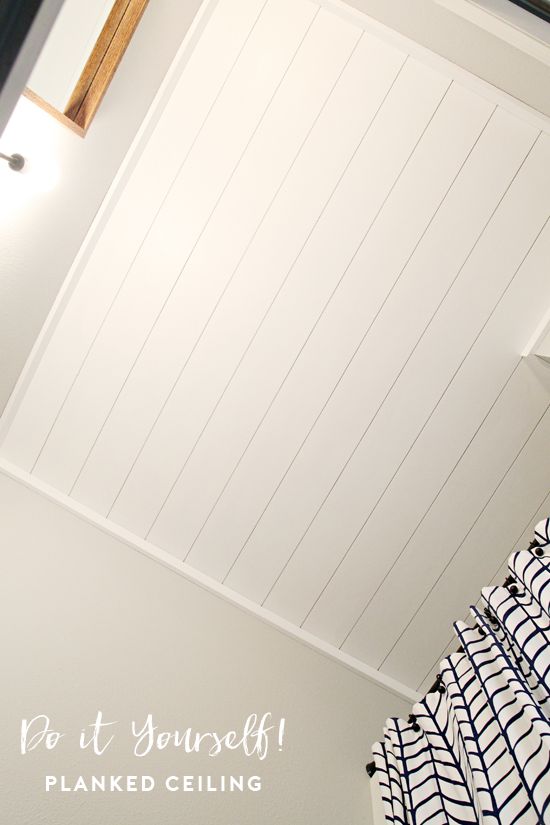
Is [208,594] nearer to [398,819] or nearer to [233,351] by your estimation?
[233,351]

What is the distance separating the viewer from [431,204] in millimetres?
2516

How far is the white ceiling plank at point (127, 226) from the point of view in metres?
2.47

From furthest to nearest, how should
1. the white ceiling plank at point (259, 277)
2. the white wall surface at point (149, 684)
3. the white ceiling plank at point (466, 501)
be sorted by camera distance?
1. the white ceiling plank at point (466, 501)
2. the white ceiling plank at point (259, 277)
3. the white wall surface at point (149, 684)

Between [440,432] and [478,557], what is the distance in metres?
0.49

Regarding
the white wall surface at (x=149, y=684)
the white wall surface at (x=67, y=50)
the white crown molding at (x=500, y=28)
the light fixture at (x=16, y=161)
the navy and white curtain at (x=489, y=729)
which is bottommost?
the white wall surface at (x=149, y=684)

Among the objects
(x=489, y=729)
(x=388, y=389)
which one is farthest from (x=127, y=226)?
(x=489, y=729)

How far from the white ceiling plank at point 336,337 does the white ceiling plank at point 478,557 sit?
58 cm

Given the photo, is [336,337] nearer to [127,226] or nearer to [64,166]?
[127,226]

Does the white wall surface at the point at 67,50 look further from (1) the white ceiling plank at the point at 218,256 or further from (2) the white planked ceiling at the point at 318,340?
(1) the white ceiling plank at the point at 218,256

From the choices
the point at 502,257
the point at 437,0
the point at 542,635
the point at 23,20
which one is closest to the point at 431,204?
the point at 502,257

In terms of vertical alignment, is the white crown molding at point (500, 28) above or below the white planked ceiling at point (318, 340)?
above

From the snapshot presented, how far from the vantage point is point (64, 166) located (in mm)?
2430

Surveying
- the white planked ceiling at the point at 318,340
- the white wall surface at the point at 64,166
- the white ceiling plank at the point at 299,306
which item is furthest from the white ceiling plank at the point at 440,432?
the white wall surface at the point at 64,166

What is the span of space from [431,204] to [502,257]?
31cm
